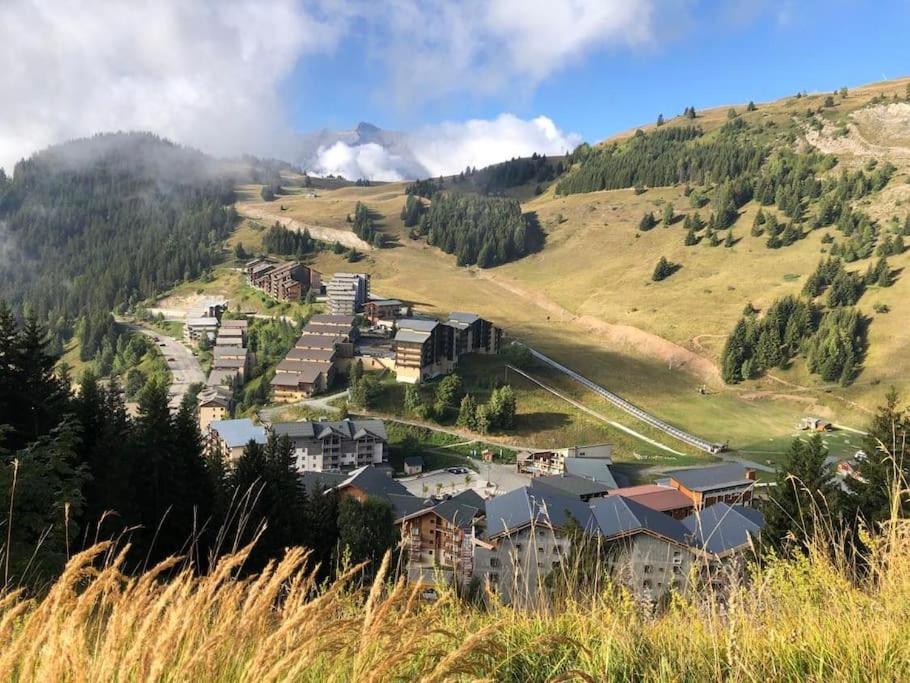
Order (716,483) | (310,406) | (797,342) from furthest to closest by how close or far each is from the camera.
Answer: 1. (797,342)
2. (310,406)
3. (716,483)

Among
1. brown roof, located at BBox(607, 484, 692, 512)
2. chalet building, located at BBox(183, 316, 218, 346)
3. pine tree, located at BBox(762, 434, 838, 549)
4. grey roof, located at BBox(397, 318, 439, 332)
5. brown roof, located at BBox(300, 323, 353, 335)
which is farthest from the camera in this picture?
chalet building, located at BBox(183, 316, 218, 346)

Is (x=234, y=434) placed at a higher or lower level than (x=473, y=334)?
lower

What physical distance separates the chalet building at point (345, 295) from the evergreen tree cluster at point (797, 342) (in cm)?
4578

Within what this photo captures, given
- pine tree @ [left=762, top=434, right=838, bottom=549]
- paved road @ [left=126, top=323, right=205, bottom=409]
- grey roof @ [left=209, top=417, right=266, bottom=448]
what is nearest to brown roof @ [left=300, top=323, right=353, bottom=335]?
paved road @ [left=126, top=323, right=205, bottom=409]

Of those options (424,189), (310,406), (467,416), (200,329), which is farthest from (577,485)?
(424,189)

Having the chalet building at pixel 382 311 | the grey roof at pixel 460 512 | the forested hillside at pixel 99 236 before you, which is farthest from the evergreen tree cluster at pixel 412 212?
the grey roof at pixel 460 512

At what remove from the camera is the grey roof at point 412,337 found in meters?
58.8

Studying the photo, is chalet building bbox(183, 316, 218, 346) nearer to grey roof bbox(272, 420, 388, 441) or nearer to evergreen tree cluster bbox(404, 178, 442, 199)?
grey roof bbox(272, 420, 388, 441)

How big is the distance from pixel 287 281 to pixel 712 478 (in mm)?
64923

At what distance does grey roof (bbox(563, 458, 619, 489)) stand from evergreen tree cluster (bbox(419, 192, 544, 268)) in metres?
74.9

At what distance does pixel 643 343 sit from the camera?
247ft

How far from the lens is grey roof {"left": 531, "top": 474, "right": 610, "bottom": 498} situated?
3866cm

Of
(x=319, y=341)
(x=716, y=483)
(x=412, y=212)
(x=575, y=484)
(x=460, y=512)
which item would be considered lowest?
(x=575, y=484)

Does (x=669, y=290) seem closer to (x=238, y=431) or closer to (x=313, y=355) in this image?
(x=313, y=355)
